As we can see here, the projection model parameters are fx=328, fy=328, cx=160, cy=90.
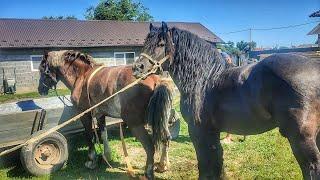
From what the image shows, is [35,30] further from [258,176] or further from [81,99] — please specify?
[258,176]

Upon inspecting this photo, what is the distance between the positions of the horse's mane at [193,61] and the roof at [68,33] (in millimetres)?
17586

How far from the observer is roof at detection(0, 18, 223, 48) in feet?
66.4

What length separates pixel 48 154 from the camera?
5.36 meters

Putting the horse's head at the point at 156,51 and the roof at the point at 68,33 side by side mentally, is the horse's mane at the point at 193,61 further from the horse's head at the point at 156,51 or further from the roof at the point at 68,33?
the roof at the point at 68,33

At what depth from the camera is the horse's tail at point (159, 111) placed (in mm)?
4691

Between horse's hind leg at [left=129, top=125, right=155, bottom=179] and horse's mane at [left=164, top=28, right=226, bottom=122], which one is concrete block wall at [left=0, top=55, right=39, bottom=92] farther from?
horse's mane at [left=164, top=28, right=226, bottom=122]

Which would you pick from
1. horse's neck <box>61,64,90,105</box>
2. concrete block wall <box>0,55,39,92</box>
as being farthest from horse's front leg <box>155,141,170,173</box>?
concrete block wall <box>0,55,39,92</box>

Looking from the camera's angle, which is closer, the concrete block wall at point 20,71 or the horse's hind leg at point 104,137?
the horse's hind leg at point 104,137

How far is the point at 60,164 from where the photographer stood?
532 cm

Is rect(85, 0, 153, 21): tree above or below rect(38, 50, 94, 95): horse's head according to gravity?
above

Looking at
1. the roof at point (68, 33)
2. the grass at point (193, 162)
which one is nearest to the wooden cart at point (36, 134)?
the grass at point (193, 162)

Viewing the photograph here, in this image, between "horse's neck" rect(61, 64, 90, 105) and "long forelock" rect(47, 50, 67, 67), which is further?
"long forelock" rect(47, 50, 67, 67)

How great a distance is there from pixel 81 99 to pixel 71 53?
93 centimetres

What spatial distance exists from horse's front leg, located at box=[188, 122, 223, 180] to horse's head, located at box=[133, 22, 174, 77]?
844 mm
